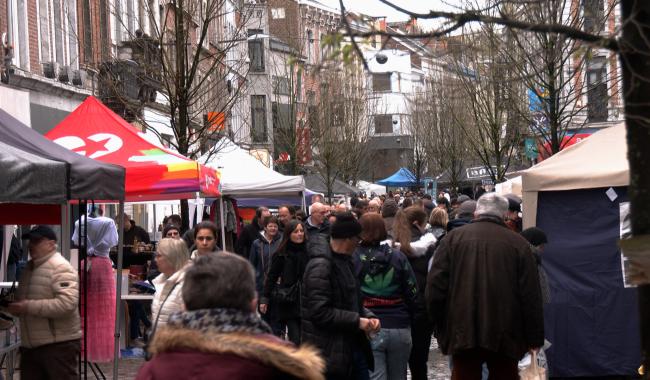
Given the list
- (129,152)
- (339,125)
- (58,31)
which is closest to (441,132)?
(339,125)

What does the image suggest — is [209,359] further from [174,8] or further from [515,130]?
[515,130]

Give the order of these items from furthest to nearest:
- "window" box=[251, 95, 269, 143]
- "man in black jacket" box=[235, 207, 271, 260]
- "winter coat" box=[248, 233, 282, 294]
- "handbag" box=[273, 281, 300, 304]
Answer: "window" box=[251, 95, 269, 143]
"man in black jacket" box=[235, 207, 271, 260]
"winter coat" box=[248, 233, 282, 294]
"handbag" box=[273, 281, 300, 304]

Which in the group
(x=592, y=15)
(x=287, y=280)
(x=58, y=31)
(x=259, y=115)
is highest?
(x=58, y=31)

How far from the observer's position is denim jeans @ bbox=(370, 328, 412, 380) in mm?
9516

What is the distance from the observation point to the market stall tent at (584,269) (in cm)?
1247

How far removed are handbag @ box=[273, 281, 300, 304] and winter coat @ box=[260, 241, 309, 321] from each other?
0.03 metres

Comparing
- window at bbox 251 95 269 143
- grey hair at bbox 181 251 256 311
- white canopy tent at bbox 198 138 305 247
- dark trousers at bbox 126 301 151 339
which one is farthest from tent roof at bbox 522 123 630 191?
window at bbox 251 95 269 143

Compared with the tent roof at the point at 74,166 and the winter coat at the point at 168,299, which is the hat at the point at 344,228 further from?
the tent roof at the point at 74,166

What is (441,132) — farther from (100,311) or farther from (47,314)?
(47,314)

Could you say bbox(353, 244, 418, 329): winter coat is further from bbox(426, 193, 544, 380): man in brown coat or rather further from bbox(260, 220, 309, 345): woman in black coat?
bbox(260, 220, 309, 345): woman in black coat

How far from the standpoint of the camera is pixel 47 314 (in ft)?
29.5

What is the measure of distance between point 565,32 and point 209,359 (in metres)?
1.70

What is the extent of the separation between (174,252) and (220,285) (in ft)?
13.6

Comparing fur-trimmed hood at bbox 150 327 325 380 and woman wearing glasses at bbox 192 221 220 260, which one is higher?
woman wearing glasses at bbox 192 221 220 260
